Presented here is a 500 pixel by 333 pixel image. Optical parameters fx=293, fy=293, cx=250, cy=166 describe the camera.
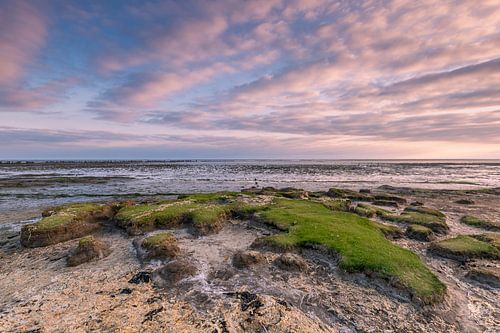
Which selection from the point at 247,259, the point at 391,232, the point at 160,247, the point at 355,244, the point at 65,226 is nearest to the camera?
the point at 247,259

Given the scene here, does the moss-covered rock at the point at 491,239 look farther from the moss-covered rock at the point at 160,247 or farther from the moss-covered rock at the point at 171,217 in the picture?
the moss-covered rock at the point at 160,247

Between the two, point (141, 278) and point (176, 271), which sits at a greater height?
point (176, 271)

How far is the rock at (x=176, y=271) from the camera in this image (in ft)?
32.4

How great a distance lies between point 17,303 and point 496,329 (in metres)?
13.1

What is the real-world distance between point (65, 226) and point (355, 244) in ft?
46.8

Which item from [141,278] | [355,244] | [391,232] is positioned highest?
[355,244]

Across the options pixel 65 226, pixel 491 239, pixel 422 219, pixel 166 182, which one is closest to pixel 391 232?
pixel 422 219

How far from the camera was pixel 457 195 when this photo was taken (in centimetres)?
3334

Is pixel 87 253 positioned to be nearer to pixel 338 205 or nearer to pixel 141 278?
pixel 141 278

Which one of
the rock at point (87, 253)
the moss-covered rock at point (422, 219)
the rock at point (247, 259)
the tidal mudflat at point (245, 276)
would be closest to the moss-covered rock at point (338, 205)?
the moss-covered rock at point (422, 219)

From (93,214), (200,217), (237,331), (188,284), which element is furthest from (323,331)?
(93,214)

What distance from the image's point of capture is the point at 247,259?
1102 cm

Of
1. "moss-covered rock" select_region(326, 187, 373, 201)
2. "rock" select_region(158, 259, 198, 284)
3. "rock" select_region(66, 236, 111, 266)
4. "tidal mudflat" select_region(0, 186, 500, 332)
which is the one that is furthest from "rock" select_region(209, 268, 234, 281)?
"moss-covered rock" select_region(326, 187, 373, 201)

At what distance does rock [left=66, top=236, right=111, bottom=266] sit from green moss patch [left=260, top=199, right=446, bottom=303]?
699cm
